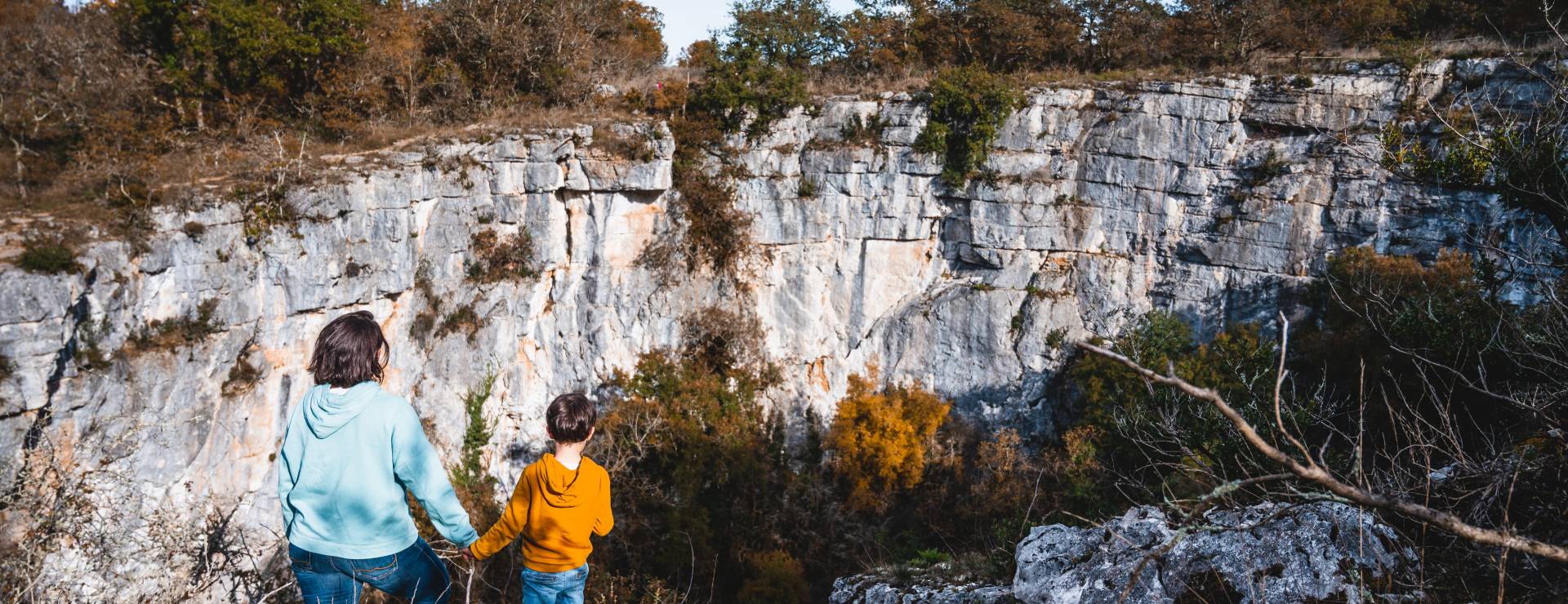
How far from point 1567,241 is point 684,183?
45.8 ft

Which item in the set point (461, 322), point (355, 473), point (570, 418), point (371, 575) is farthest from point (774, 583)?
point (355, 473)

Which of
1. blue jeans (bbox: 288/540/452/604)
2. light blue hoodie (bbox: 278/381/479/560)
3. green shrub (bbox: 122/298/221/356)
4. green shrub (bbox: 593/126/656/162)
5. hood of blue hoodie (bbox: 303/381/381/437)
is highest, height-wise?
green shrub (bbox: 593/126/656/162)

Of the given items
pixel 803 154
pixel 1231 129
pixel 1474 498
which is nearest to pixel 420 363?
pixel 803 154

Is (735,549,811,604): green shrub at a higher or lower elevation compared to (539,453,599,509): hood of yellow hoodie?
lower

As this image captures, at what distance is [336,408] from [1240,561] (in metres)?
3.69

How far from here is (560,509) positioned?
9.62 feet

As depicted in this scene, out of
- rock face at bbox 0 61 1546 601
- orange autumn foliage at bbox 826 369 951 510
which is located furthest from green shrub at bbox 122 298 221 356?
orange autumn foliage at bbox 826 369 951 510

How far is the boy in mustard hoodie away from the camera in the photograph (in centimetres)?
293

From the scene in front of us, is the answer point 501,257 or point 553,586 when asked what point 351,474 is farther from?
point 501,257

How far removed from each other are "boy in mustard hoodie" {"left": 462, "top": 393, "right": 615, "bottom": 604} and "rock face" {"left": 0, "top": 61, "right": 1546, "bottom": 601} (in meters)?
10.8

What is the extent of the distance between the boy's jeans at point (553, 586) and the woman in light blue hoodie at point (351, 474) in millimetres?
621

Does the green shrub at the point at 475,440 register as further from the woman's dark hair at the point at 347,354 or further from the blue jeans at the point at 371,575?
the woman's dark hair at the point at 347,354

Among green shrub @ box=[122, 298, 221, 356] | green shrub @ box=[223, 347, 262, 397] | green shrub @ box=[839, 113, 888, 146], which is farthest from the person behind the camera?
green shrub @ box=[839, 113, 888, 146]

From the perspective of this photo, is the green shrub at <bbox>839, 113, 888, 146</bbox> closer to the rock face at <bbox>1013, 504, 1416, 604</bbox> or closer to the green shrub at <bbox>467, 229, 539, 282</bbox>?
the green shrub at <bbox>467, 229, 539, 282</bbox>
